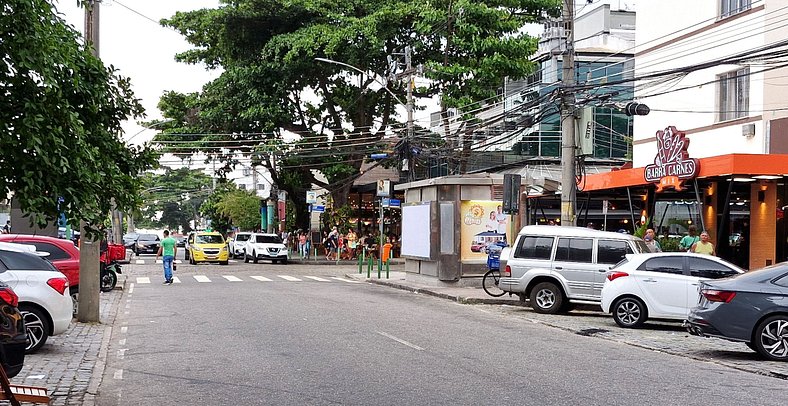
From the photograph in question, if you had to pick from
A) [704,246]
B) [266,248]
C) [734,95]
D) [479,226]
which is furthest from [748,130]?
[266,248]

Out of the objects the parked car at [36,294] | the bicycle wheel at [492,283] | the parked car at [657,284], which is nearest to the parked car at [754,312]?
the parked car at [657,284]

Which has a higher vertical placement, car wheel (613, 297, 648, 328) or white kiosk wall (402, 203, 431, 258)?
white kiosk wall (402, 203, 431, 258)

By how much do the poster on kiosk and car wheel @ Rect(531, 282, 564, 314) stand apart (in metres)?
6.94

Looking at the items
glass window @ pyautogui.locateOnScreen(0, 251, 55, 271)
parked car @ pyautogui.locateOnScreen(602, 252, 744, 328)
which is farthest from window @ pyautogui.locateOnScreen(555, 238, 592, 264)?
glass window @ pyautogui.locateOnScreen(0, 251, 55, 271)

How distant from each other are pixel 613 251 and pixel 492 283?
688 cm

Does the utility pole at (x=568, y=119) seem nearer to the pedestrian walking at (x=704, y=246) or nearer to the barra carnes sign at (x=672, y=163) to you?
the barra carnes sign at (x=672, y=163)

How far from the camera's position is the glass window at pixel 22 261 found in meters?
13.2

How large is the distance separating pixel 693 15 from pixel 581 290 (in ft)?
37.3

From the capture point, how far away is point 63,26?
8.72 metres

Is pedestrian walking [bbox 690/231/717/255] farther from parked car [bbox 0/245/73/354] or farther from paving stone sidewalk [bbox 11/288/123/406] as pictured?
parked car [bbox 0/245/73/354]

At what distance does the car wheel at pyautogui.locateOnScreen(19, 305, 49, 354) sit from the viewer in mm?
13062

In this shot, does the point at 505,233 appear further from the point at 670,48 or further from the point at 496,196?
the point at 670,48

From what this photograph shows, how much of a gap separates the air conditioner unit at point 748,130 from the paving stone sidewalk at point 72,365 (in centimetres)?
1717

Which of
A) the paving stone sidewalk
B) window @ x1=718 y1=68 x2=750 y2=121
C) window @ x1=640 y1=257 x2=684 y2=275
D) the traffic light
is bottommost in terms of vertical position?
the paving stone sidewalk
